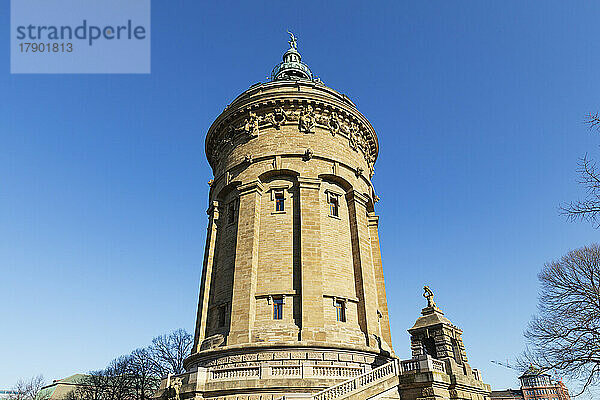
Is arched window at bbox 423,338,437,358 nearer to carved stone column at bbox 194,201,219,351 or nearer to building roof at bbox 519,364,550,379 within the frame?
building roof at bbox 519,364,550,379

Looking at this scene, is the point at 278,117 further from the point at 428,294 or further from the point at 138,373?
the point at 138,373

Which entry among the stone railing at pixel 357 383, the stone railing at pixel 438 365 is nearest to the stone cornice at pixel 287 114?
the stone railing at pixel 357 383

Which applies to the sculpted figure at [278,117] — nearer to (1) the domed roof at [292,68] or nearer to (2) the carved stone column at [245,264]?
(2) the carved stone column at [245,264]

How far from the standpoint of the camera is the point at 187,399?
18938 millimetres

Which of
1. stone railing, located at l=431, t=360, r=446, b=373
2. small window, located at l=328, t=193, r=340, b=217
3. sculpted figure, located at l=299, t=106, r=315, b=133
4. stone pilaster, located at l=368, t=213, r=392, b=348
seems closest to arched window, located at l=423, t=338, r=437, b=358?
stone railing, located at l=431, t=360, r=446, b=373

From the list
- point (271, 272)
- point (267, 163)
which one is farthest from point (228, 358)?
point (267, 163)

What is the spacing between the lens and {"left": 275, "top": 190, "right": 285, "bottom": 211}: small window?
25547mm

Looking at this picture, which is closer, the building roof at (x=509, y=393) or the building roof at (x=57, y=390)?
the building roof at (x=57, y=390)

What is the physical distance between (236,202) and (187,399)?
1223 cm

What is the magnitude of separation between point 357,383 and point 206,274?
42.9 feet

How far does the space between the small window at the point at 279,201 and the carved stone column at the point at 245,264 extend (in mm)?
1087

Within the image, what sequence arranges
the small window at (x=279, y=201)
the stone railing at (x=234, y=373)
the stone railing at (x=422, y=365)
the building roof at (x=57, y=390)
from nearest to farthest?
the stone railing at (x=422, y=365)
the stone railing at (x=234, y=373)
the small window at (x=279, y=201)
the building roof at (x=57, y=390)

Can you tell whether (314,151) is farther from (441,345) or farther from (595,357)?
(595,357)

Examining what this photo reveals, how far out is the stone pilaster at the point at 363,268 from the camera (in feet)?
76.8
